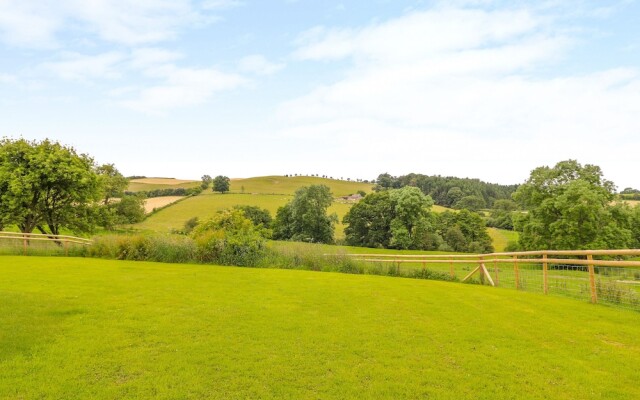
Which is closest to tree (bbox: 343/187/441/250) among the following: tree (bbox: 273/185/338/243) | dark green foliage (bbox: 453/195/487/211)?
tree (bbox: 273/185/338/243)

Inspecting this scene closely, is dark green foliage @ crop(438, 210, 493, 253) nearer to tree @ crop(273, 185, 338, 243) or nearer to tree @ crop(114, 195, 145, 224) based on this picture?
tree @ crop(273, 185, 338, 243)

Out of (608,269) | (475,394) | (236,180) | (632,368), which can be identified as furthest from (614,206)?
(236,180)

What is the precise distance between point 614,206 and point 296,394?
37341mm

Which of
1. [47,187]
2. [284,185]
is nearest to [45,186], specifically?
[47,187]

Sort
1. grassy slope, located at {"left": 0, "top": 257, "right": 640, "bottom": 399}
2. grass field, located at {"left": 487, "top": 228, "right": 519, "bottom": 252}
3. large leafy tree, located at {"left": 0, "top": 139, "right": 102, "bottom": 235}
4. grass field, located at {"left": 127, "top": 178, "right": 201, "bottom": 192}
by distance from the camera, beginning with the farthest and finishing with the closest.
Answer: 1. grass field, located at {"left": 127, "top": 178, "right": 201, "bottom": 192}
2. grass field, located at {"left": 487, "top": 228, "right": 519, "bottom": 252}
3. large leafy tree, located at {"left": 0, "top": 139, "right": 102, "bottom": 235}
4. grassy slope, located at {"left": 0, "top": 257, "right": 640, "bottom": 399}

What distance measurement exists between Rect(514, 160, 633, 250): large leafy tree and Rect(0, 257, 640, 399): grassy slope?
2561cm

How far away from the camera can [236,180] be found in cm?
9944

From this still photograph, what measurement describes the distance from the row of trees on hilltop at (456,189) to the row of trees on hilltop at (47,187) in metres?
64.4

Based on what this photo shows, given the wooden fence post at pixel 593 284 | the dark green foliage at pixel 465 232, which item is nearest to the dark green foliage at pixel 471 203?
the dark green foliage at pixel 465 232

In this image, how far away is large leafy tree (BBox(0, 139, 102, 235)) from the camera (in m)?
24.5

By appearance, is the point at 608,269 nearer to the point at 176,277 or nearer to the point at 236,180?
the point at 176,277

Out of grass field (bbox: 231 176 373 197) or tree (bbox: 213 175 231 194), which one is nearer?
tree (bbox: 213 175 231 194)

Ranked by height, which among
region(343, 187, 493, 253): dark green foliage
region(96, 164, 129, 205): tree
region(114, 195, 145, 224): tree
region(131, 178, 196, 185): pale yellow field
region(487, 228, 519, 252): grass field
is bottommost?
region(487, 228, 519, 252): grass field

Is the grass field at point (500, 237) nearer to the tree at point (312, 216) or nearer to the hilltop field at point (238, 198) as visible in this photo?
the hilltop field at point (238, 198)
